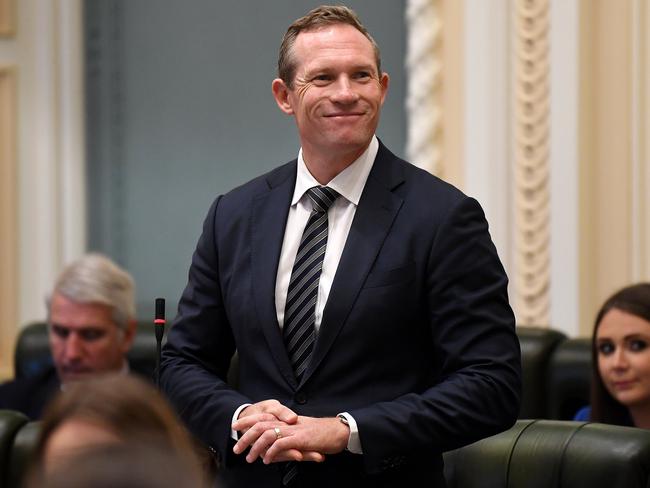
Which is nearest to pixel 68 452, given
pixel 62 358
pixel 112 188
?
pixel 62 358

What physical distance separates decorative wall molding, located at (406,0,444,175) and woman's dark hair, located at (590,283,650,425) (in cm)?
132

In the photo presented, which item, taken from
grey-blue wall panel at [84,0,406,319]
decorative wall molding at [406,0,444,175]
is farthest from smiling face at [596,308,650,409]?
grey-blue wall panel at [84,0,406,319]

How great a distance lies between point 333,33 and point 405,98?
10.2 ft

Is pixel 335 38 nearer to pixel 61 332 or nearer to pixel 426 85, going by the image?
pixel 61 332

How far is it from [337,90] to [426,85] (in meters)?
2.81

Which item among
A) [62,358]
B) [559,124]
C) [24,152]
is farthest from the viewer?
[24,152]

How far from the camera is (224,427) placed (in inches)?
86.6

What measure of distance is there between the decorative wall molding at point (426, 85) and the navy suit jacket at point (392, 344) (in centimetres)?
267

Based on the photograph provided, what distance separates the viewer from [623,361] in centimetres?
367

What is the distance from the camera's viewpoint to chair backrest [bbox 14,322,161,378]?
4.56 metres

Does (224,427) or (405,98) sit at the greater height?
(405,98)

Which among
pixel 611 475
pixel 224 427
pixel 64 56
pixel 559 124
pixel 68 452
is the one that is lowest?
pixel 611 475

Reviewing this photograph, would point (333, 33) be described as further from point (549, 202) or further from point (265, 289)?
point (549, 202)

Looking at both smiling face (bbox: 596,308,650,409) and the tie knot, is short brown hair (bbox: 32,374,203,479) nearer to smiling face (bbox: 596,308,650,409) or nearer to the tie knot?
the tie knot
